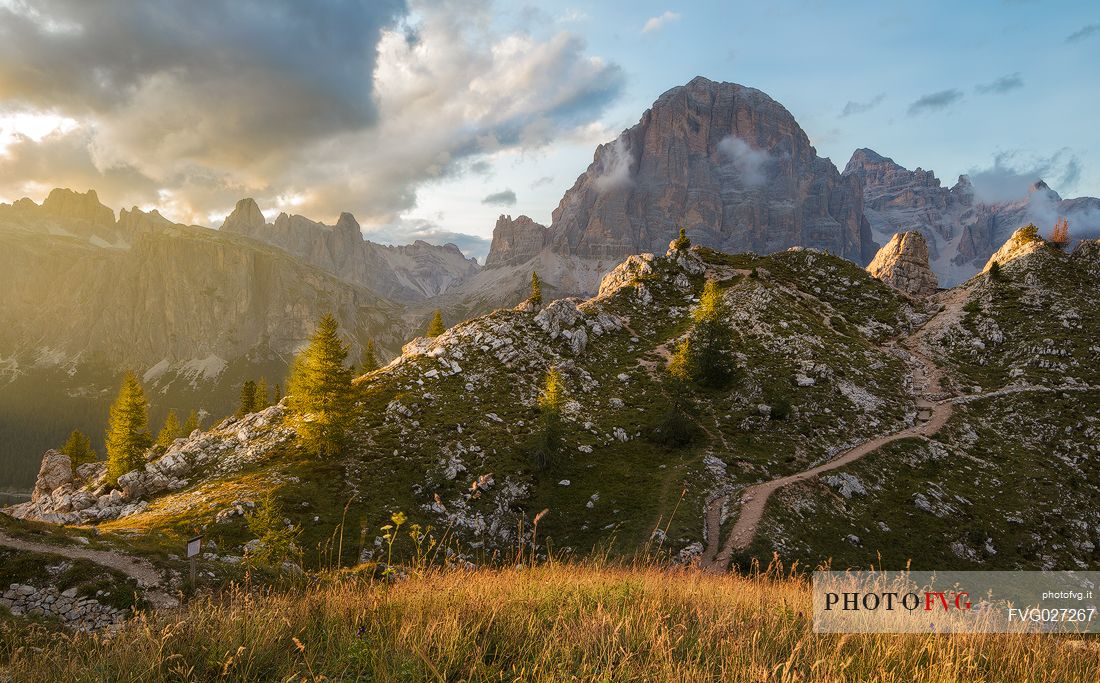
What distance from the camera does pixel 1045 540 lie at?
38.8m

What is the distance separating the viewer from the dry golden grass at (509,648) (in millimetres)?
4391

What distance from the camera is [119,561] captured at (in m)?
21.1

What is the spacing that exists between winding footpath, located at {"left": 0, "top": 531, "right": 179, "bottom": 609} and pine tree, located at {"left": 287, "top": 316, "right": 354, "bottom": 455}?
21.6 m

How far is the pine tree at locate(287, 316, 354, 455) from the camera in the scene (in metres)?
44.0

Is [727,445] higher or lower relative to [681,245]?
lower

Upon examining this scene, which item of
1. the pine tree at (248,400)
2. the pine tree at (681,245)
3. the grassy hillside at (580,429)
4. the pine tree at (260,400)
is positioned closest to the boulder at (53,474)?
the pine tree at (248,400)

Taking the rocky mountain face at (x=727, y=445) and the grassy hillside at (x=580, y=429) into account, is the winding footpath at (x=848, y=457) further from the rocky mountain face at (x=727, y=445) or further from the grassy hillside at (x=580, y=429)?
the grassy hillside at (x=580, y=429)

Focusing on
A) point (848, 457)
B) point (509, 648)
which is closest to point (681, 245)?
point (848, 457)

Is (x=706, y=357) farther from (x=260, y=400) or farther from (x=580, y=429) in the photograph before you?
(x=260, y=400)

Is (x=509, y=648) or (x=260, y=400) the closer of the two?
(x=509, y=648)

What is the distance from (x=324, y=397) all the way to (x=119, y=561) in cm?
2508

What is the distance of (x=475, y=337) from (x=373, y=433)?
73.4 feet

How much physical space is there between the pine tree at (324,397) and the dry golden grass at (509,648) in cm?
4052

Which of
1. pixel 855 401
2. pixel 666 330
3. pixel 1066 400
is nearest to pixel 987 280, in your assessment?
pixel 1066 400
